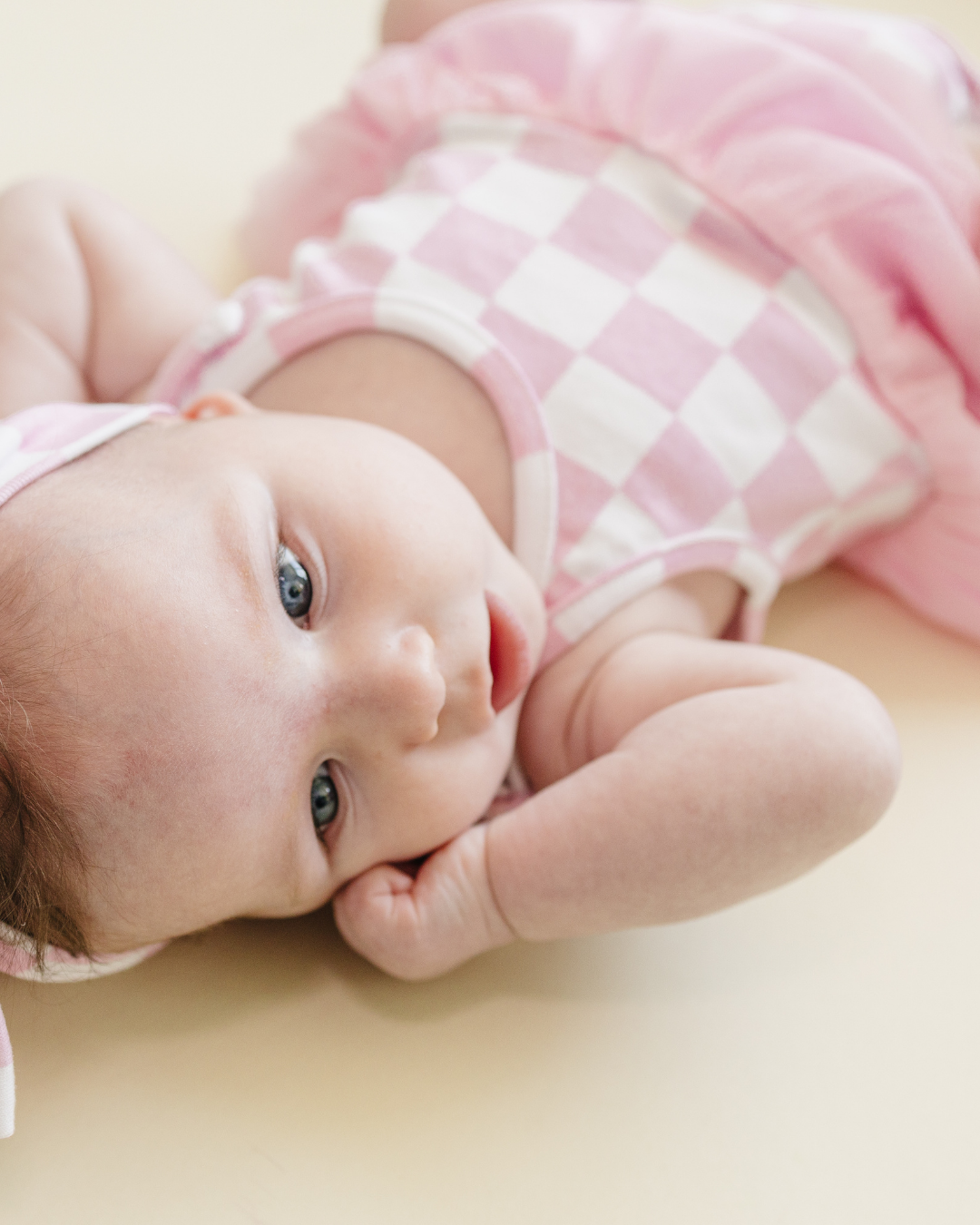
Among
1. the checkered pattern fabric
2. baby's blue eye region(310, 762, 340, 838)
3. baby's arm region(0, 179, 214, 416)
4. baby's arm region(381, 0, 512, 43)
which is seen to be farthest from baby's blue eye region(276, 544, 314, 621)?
baby's arm region(381, 0, 512, 43)

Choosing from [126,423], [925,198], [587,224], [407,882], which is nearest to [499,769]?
[407,882]

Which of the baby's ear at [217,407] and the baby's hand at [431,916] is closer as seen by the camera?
the baby's hand at [431,916]

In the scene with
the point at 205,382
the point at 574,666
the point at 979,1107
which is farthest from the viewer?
the point at 205,382

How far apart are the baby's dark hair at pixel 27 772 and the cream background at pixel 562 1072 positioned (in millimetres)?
163

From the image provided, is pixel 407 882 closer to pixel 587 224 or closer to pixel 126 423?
pixel 126 423

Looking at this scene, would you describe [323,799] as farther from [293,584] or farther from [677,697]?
[677,697]

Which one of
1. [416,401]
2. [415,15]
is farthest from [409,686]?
[415,15]

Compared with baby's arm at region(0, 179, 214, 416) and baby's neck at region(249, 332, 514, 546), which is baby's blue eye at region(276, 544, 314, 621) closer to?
baby's neck at region(249, 332, 514, 546)

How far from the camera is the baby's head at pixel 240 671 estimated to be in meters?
0.64

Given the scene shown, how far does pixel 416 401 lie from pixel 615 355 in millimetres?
166

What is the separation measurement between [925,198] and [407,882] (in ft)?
2.36

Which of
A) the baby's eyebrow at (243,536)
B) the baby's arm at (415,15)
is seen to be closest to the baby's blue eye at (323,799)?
the baby's eyebrow at (243,536)

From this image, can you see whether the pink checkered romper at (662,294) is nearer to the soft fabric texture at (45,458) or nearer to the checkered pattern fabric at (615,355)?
the checkered pattern fabric at (615,355)

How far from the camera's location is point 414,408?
938 millimetres
